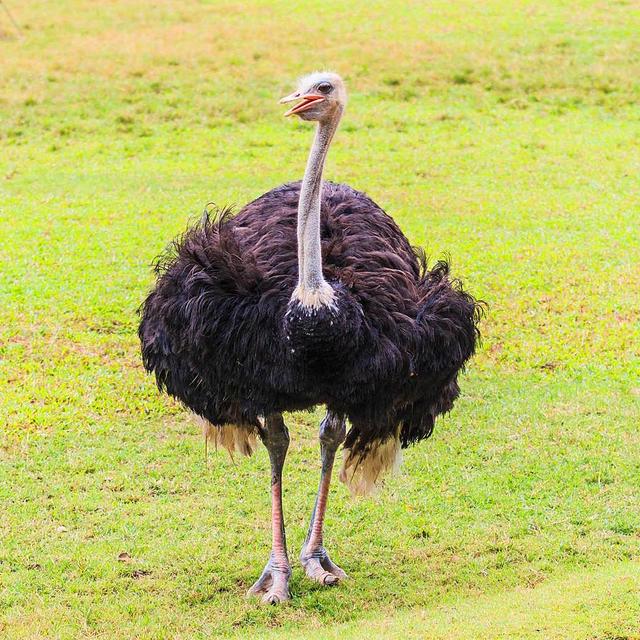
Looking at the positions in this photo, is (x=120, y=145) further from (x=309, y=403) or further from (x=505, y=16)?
(x=309, y=403)

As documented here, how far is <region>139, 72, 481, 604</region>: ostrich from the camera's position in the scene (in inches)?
234

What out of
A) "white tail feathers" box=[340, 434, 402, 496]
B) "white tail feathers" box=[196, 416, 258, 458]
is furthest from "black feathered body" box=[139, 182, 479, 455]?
"white tail feathers" box=[196, 416, 258, 458]

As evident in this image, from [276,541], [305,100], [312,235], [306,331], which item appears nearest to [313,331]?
[306,331]

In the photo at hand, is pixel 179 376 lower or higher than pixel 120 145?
higher

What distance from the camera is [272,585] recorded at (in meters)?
6.61

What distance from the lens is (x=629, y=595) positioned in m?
5.79

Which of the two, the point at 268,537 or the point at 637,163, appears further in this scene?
the point at 637,163

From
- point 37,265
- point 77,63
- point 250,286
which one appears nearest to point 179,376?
point 250,286

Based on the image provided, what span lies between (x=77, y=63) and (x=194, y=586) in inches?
608

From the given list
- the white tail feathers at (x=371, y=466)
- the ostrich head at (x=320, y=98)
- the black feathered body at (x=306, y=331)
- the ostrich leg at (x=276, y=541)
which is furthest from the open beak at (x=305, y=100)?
the white tail feathers at (x=371, y=466)

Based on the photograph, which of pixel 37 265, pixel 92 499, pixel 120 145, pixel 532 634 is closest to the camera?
pixel 532 634

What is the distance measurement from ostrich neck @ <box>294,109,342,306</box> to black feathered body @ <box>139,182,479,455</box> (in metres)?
0.08

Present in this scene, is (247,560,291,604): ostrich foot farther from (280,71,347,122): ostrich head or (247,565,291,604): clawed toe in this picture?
(280,71,347,122): ostrich head

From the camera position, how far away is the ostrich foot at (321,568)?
6.76 meters
